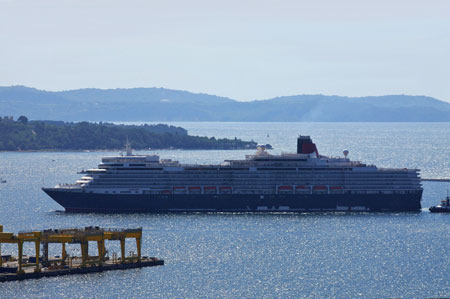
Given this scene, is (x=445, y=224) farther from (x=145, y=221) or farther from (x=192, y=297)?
(x=192, y=297)

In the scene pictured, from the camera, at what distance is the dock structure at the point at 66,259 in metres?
76.7

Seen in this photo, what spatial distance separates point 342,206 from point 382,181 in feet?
17.4

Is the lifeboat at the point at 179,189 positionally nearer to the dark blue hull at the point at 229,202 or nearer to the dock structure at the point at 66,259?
the dark blue hull at the point at 229,202

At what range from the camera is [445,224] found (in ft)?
364

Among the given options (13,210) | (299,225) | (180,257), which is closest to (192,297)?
(180,257)

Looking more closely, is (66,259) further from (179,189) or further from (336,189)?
(336,189)

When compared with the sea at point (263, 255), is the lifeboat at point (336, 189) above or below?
above

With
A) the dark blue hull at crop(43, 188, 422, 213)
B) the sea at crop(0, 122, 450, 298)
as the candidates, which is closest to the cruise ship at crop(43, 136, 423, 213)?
the dark blue hull at crop(43, 188, 422, 213)

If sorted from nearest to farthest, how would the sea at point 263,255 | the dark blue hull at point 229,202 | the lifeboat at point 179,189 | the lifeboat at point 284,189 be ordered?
1. the sea at point 263,255
2. the dark blue hull at point 229,202
3. the lifeboat at point 179,189
4. the lifeboat at point 284,189

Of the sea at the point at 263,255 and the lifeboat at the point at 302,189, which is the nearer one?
the sea at the point at 263,255

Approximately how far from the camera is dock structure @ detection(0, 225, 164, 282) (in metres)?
76.7

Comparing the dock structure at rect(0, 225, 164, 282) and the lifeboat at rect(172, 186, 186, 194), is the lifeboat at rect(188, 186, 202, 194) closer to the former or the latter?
the lifeboat at rect(172, 186, 186, 194)

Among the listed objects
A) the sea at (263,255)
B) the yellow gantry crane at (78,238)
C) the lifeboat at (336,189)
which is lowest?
the sea at (263,255)

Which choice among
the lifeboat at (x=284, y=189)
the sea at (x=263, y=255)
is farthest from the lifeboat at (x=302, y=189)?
the sea at (x=263, y=255)
